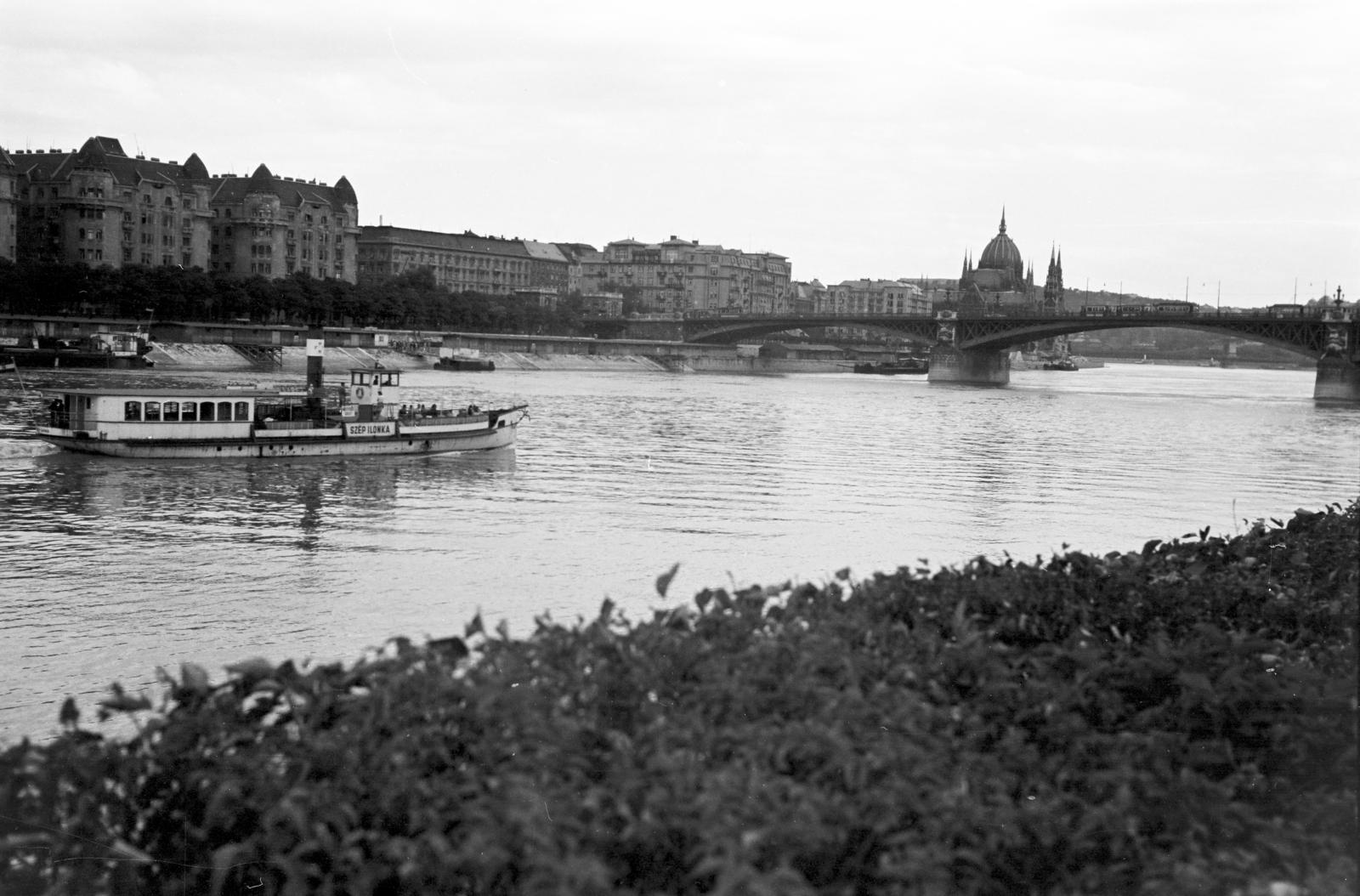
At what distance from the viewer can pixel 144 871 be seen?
5.27 metres

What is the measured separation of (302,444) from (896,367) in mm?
114853

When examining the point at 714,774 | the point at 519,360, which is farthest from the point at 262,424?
the point at 519,360

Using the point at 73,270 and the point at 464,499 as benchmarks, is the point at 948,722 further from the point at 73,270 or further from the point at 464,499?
the point at 73,270

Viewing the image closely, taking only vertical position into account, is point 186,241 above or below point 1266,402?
above

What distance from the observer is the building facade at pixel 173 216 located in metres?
130

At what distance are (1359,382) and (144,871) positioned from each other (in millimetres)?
97042

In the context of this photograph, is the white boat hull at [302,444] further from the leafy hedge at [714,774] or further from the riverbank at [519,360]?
the riverbank at [519,360]

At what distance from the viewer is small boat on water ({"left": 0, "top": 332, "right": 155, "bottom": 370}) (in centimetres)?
8219

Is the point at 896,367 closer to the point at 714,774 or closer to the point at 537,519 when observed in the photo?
the point at 537,519

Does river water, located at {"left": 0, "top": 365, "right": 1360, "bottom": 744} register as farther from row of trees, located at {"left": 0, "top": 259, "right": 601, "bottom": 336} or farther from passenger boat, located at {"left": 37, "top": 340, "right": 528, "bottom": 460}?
row of trees, located at {"left": 0, "top": 259, "right": 601, "bottom": 336}

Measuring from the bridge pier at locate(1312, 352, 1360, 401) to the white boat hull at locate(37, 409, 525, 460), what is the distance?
213ft

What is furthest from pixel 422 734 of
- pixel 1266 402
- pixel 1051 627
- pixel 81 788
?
pixel 1266 402

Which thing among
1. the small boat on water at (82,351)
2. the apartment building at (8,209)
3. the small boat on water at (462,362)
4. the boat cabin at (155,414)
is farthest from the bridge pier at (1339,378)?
the apartment building at (8,209)

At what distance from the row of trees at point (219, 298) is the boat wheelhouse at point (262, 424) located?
69.8 metres
